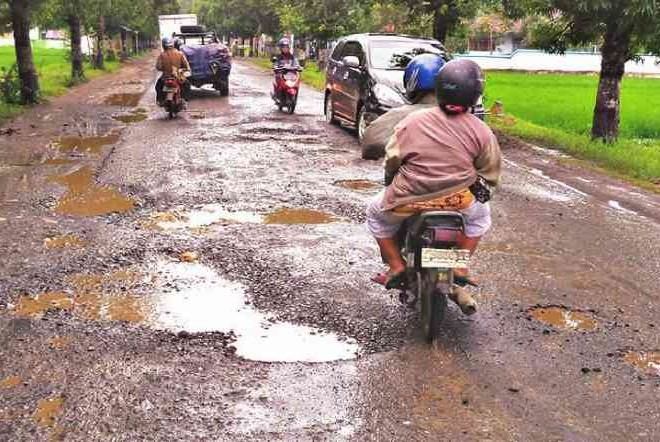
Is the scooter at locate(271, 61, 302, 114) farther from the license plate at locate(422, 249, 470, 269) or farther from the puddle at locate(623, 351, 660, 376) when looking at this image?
the puddle at locate(623, 351, 660, 376)

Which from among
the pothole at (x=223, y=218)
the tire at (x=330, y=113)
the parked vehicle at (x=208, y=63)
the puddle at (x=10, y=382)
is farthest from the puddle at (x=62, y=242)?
the parked vehicle at (x=208, y=63)

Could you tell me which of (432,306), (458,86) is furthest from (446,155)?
(432,306)

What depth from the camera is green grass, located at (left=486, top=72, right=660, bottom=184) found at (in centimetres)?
1113

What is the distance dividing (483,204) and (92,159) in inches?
290

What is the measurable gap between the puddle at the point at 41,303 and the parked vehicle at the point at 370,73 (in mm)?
7407

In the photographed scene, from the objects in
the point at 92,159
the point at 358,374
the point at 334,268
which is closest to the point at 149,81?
the point at 92,159

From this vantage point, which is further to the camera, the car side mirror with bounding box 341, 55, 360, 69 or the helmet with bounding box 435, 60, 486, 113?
the car side mirror with bounding box 341, 55, 360, 69

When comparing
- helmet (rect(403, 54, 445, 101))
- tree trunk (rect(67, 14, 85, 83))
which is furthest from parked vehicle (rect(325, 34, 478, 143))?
tree trunk (rect(67, 14, 85, 83))

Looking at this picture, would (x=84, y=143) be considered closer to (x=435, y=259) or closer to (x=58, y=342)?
(x=58, y=342)

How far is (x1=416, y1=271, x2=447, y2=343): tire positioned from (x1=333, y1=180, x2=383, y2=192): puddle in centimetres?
439

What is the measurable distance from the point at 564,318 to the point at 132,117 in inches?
501

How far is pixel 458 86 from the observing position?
13.8 ft

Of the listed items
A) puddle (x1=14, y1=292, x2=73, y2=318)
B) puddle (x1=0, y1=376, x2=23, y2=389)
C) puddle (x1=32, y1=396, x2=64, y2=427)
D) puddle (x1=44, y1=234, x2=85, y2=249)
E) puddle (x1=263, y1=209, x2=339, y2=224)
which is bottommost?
puddle (x1=263, y1=209, x2=339, y2=224)

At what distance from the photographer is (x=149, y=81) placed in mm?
28672
